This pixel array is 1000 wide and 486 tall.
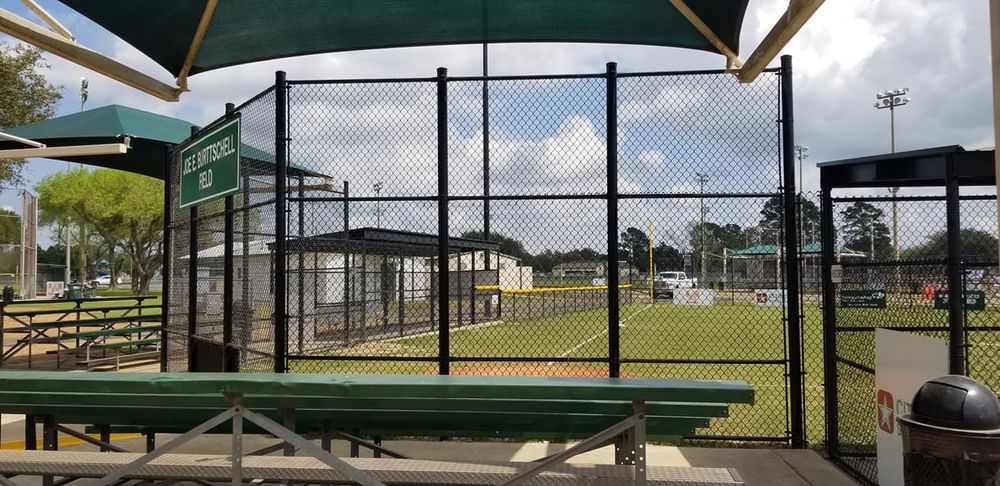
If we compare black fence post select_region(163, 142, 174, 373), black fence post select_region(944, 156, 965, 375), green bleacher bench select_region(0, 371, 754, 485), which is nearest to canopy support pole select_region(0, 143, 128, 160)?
black fence post select_region(163, 142, 174, 373)

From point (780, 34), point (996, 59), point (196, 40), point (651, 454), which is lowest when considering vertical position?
point (651, 454)

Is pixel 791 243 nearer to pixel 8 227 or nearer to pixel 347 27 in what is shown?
pixel 347 27

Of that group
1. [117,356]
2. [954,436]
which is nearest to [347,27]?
[954,436]

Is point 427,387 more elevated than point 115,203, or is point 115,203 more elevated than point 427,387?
point 115,203

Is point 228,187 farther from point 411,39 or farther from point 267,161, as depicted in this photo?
point 411,39

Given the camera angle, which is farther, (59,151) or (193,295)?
(193,295)

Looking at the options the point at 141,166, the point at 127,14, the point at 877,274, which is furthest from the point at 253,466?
the point at 141,166

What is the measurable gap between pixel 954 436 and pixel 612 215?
3582 mm

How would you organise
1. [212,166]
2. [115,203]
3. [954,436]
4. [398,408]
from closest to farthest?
[954,436]
[398,408]
[212,166]
[115,203]

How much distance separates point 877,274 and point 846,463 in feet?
5.33

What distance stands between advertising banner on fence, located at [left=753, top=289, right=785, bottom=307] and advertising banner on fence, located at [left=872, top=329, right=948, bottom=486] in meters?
1.88

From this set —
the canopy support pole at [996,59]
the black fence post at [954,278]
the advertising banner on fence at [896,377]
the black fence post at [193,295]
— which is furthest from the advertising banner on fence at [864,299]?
the black fence post at [193,295]

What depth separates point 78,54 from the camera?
564 centimetres

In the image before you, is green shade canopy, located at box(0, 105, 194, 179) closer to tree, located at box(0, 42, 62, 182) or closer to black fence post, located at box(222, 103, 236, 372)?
black fence post, located at box(222, 103, 236, 372)
